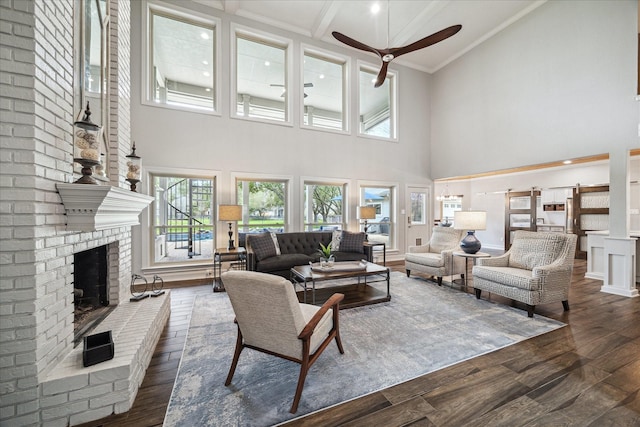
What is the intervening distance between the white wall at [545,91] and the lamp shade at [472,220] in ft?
7.95

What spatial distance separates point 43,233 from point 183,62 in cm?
524

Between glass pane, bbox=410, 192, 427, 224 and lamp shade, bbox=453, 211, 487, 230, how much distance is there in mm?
3278

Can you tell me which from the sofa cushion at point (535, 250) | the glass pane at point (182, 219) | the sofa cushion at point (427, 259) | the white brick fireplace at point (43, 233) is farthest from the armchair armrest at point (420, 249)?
the white brick fireplace at point (43, 233)

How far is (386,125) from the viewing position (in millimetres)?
7219

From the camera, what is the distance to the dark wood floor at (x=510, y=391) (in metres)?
1.59

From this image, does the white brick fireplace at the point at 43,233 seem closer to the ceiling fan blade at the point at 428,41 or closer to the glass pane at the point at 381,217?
the ceiling fan blade at the point at 428,41

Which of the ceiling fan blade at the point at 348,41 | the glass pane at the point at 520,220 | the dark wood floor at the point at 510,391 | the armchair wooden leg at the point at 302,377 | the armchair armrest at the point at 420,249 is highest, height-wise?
the ceiling fan blade at the point at 348,41

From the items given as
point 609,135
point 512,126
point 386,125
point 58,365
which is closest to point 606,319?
point 609,135

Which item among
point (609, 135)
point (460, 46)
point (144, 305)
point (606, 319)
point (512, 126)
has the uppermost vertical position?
point (460, 46)

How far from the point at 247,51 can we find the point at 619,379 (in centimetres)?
730

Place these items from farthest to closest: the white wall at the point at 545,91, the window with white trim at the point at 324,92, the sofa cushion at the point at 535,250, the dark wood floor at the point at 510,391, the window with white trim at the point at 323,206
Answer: the window with white trim at the point at 324,92 → the window with white trim at the point at 323,206 → the white wall at the point at 545,91 → the sofa cushion at the point at 535,250 → the dark wood floor at the point at 510,391

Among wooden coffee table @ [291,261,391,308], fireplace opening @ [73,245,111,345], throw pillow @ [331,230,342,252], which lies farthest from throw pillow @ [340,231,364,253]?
fireplace opening @ [73,245,111,345]

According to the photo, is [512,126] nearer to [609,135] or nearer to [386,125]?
[609,135]

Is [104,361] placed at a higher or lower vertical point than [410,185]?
lower
